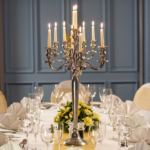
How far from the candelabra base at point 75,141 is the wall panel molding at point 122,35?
123 inches

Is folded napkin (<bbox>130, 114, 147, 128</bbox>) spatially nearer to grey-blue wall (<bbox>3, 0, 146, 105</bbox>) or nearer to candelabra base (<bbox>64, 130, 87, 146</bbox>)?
candelabra base (<bbox>64, 130, 87, 146</bbox>)

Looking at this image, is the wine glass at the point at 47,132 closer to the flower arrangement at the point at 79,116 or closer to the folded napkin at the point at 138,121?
the flower arrangement at the point at 79,116

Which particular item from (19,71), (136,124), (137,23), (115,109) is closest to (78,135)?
(115,109)

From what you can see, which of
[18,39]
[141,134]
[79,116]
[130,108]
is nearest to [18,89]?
[18,39]

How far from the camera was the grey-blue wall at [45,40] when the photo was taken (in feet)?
13.6

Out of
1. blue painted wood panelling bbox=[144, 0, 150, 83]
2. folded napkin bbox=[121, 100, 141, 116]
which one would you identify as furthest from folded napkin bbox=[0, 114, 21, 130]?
blue painted wood panelling bbox=[144, 0, 150, 83]

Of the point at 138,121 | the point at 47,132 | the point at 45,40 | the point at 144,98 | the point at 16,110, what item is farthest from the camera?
the point at 45,40

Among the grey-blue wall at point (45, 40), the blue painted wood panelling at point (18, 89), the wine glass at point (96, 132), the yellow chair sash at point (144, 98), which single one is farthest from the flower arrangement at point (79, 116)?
the blue painted wood panelling at point (18, 89)

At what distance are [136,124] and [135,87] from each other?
9.82 ft

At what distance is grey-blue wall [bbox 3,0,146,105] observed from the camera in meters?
4.16

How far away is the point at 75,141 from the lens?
115cm

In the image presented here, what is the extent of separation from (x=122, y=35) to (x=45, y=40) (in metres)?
1.31

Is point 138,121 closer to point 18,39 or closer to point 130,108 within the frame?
point 130,108

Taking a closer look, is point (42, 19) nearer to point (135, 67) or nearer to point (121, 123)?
point (135, 67)
